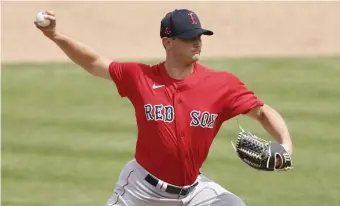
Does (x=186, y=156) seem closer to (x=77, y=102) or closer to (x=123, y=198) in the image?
(x=123, y=198)

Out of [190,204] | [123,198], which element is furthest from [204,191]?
[123,198]

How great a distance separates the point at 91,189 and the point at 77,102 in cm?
262

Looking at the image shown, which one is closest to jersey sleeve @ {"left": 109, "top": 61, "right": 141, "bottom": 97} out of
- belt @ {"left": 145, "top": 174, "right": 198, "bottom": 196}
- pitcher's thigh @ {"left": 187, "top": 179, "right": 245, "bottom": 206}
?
belt @ {"left": 145, "top": 174, "right": 198, "bottom": 196}

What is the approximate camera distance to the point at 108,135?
1042cm

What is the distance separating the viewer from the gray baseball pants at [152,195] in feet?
18.7

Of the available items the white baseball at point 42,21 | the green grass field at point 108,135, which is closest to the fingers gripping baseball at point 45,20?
the white baseball at point 42,21

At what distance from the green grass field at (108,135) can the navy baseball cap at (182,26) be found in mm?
3260

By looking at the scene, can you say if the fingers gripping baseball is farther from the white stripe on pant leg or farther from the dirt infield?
the dirt infield

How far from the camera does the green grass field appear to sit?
29.3 ft

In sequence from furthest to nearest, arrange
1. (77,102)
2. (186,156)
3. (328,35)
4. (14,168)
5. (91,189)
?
(328,35)
(77,102)
(14,168)
(91,189)
(186,156)

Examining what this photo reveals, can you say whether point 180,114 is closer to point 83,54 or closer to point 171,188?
point 171,188

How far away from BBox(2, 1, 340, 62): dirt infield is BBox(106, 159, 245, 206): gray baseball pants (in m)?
7.27

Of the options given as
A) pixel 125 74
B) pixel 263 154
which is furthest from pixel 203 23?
pixel 263 154

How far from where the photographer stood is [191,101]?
18.6ft
